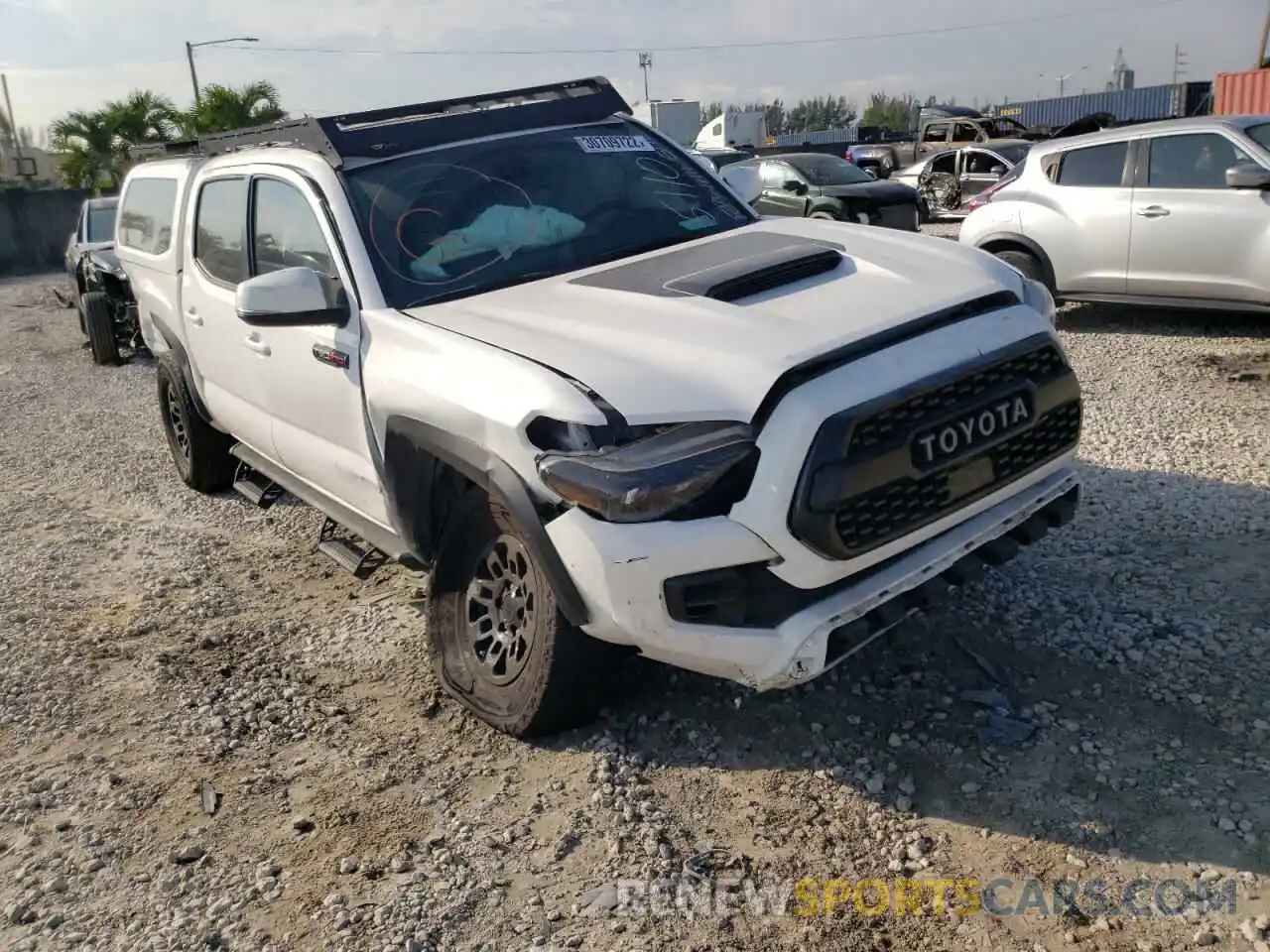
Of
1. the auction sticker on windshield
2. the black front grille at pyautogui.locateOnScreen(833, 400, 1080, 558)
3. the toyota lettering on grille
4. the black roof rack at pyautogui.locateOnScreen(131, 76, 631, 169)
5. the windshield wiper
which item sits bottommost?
the black front grille at pyautogui.locateOnScreen(833, 400, 1080, 558)

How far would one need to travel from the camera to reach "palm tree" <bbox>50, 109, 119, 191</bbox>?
32719 millimetres

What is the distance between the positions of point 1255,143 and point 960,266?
567 centimetres

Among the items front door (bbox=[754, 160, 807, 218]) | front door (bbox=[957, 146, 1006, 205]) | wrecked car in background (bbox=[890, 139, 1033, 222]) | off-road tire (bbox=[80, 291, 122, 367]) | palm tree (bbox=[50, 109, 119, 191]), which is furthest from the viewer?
palm tree (bbox=[50, 109, 119, 191])

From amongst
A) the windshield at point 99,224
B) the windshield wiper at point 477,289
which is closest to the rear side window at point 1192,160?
the windshield wiper at point 477,289

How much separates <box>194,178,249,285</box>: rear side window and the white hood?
1.64 meters

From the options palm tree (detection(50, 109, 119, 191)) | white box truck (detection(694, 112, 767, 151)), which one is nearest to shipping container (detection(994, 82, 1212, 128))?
white box truck (detection(694, 112, 767, 151))

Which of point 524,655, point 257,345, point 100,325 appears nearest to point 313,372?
point 257,345

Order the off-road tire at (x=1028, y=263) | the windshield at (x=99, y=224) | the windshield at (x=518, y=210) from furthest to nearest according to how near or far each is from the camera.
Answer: the windshield at (x=99, y=224) < the off-road tire at (x=1028, y=263) < the windshield at (x=518, y=210)

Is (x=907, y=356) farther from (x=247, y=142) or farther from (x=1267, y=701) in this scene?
(x=247, y=142)

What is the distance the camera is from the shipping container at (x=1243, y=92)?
2539 cm

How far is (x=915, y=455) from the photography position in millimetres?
2939

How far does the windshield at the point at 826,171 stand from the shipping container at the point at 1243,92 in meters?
13.8

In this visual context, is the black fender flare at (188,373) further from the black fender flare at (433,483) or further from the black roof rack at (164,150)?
the black fender flare at (433,483)

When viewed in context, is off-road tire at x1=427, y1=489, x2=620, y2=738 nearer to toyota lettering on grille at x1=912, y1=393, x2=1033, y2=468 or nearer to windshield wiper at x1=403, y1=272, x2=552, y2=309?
windshield wiper at x1=403, y1=272, x2=552, y2=309
